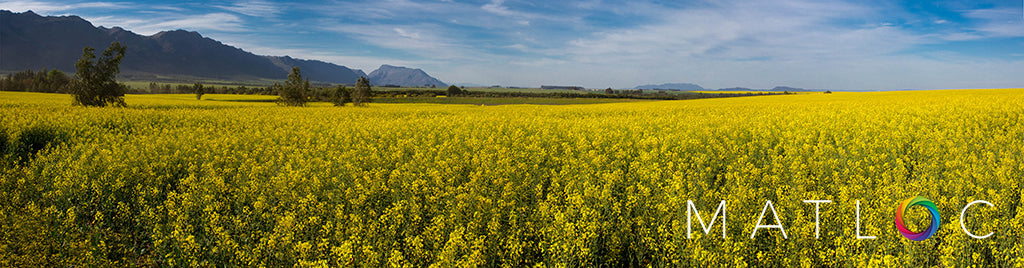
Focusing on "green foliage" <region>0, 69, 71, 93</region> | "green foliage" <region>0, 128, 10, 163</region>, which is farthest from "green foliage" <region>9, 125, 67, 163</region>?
"green foliage" <region>0, 69, 71, 93</region>

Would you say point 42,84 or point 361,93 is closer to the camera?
point 361,93

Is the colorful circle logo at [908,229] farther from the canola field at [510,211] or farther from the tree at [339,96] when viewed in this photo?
the tree at [339,96]

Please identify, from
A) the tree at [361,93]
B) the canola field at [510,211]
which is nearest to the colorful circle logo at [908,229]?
the canola field at [510,211]

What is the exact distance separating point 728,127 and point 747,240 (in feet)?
38.1

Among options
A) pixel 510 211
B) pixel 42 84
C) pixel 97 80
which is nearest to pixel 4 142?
pixel 510 211

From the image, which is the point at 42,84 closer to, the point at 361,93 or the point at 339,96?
the point at 339,96

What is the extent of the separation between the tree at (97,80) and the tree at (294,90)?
18.9 metres

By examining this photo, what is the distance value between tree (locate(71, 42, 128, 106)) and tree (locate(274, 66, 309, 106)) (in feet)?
62.0

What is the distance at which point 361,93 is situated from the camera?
68.8 metres

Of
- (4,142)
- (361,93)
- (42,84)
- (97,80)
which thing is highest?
(42,84)

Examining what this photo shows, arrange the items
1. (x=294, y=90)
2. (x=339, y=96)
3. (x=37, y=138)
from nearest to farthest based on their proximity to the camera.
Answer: (x=37, y=138) < (x=294, y=90) < (x=339, y=96)

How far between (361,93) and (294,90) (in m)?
13.0

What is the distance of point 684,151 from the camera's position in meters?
11.3

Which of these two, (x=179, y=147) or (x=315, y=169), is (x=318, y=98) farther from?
(x=315, y=169)
